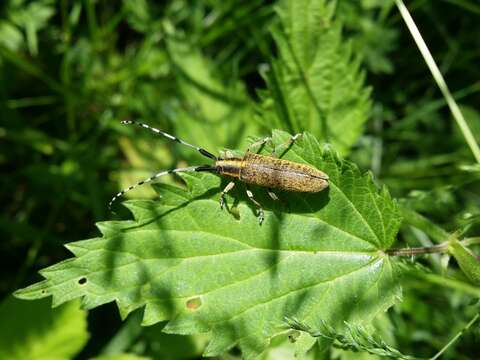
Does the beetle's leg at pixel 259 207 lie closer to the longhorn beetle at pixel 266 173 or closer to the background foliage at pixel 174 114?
the longhorn beetle at pixel 266 173

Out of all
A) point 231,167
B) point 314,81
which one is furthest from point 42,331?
point 314,81

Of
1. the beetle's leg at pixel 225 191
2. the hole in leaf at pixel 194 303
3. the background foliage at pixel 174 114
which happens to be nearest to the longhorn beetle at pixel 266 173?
the beetle's leg at pixel 225 191

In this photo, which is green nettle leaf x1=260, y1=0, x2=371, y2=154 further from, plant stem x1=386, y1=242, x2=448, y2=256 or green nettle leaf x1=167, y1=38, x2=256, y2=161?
plant stem x1=386, y1=242, x2=448, y2=256

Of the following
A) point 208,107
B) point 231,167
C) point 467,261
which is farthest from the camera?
point 208,107

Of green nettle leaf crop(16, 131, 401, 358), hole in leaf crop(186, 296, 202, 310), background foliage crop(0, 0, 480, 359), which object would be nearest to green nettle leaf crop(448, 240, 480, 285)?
green nettle leaf crop(16, 131, 401, 358)

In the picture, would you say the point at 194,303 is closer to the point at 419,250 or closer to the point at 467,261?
the point at 419,250

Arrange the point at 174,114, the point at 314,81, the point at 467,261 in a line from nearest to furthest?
the point at 467,261
the point at 314,81
the point at 174,114
